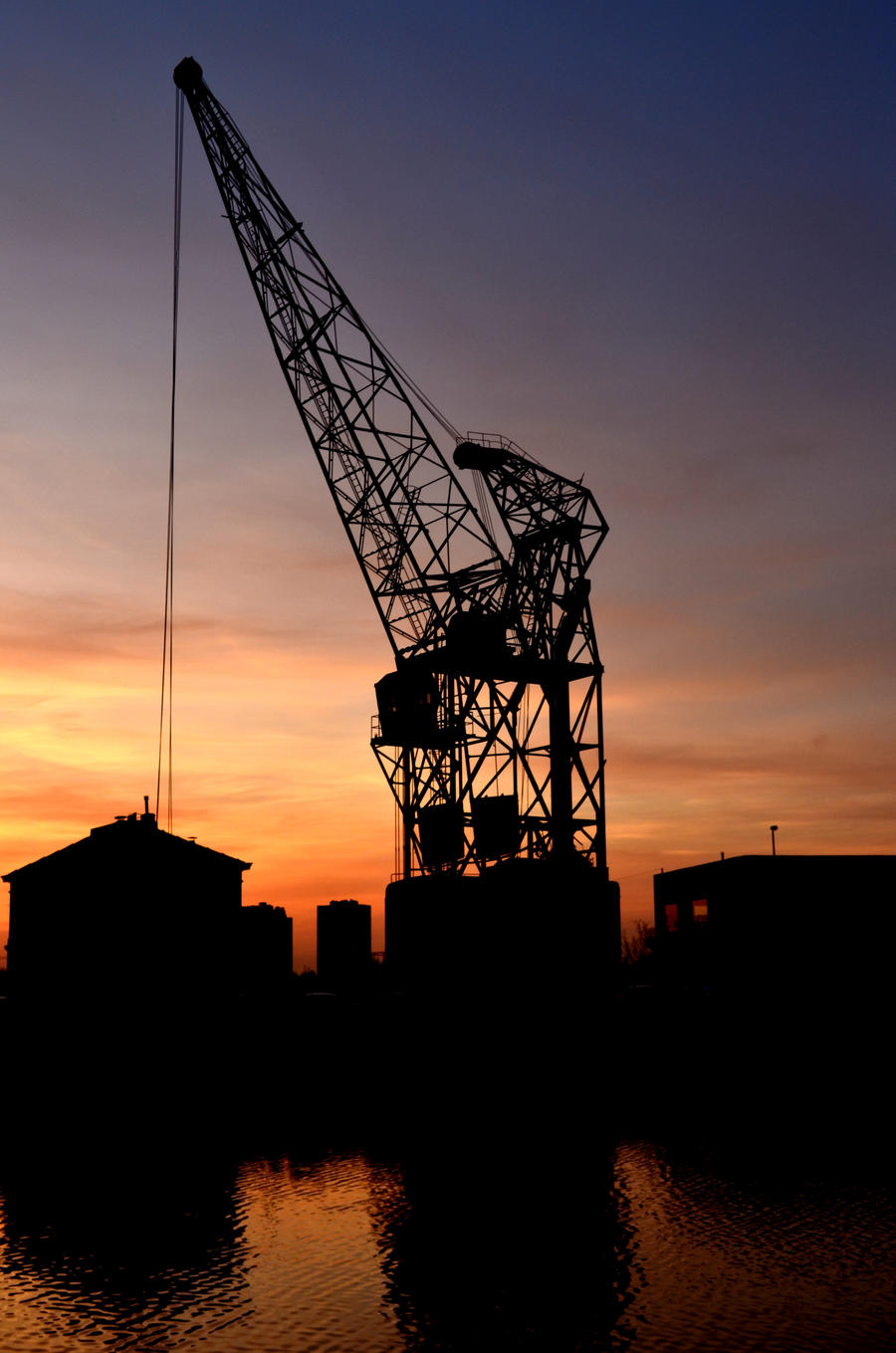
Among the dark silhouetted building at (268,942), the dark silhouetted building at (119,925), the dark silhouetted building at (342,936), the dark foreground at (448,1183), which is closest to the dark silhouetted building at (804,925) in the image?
the dark foreground at (448,1183)

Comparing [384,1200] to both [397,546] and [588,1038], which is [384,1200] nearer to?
[588,1038]

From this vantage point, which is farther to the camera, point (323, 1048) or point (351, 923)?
point (351, 923)

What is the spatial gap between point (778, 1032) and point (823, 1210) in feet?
71.8

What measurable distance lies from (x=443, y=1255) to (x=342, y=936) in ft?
168

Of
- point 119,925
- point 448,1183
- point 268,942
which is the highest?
point 119,925

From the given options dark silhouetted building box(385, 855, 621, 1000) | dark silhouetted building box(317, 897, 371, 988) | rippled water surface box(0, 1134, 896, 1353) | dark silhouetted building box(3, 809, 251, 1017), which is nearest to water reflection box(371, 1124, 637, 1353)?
rippled water surface box(0, 1134, 896, 1353)

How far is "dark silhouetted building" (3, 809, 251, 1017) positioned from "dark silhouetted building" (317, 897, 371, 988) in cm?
2132

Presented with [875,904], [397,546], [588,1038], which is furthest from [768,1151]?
[397,546]

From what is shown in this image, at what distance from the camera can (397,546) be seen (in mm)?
50000

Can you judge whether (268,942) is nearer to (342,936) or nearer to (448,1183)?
(342,936)

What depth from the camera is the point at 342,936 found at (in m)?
Result: 68.8

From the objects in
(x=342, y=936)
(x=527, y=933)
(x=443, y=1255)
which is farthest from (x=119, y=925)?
(x=443, y=1255)

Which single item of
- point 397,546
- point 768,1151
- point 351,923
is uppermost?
→ point 397,546

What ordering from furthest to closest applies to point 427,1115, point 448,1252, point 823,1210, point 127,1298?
point 427,1115
point 823,1210
point 448,1252
point 127,1298
